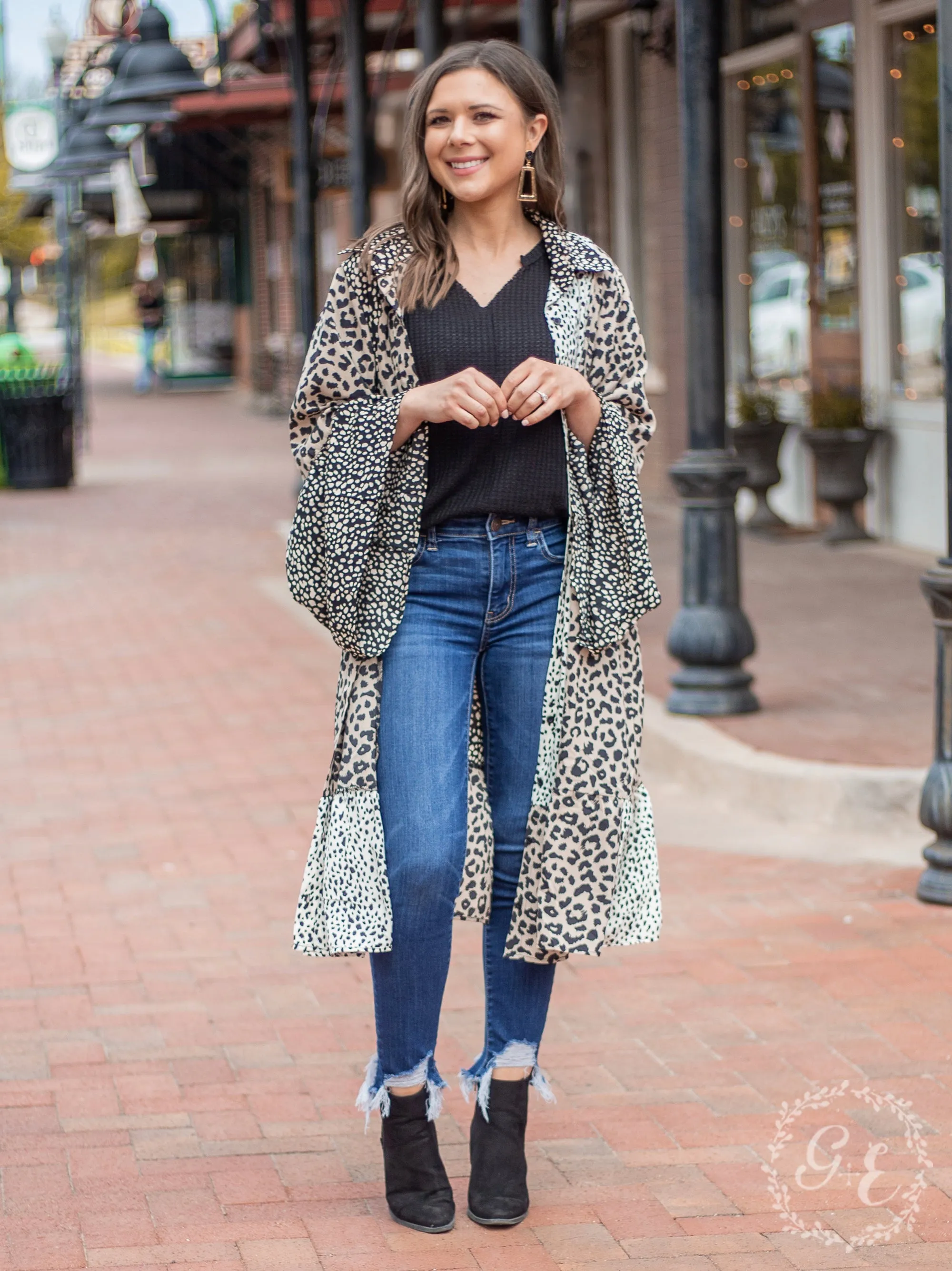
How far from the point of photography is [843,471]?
11555 mm

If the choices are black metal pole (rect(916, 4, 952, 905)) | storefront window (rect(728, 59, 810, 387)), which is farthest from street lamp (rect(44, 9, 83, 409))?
black metal pole (rect(916, 4, 952, 905))

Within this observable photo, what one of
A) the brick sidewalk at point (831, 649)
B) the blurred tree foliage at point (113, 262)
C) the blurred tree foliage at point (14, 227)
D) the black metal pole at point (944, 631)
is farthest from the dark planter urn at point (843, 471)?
the blurred tree foliage at point (113, 262)

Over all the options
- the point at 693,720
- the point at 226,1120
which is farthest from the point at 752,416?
the point at 226,1120

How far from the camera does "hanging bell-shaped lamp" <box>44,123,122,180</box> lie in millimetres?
18703

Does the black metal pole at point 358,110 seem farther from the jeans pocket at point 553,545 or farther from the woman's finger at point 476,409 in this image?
the woman's finger at point 476,409

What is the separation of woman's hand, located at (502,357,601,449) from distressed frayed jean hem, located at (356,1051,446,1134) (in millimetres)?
1128

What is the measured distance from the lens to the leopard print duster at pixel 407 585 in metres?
3.41

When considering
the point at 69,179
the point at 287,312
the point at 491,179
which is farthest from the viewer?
the point at 287,312

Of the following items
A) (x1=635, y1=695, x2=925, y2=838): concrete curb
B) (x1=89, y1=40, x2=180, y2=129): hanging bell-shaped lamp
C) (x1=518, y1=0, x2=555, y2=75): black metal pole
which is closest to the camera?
(x1=635, y1=695, x2=925, y2=838): concrete curb

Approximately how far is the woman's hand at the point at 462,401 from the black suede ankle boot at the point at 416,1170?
46.0 inches

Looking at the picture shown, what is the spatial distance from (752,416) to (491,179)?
9.39 metres

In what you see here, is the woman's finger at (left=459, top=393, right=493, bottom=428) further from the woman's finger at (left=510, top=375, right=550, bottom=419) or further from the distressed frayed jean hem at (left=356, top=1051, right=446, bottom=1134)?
the distressed frayed jean hem at (left=356, top=1051, right=446, bottom=1134)

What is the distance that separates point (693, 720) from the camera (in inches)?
278

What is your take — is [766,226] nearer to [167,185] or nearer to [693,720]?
[693,720]
